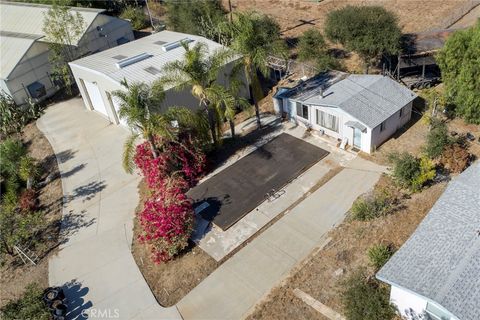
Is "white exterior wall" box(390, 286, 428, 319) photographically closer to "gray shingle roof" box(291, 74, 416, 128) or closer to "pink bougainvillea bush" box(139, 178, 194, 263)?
"pink bougainvillea bush" box(139, 178, 194, 263)

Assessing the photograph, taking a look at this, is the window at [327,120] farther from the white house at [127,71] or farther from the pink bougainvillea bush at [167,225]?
the pink bougainvillea bush at [167,225]

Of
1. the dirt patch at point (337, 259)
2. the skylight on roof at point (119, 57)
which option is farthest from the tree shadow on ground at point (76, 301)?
the skylight on roof at point (119, 57)

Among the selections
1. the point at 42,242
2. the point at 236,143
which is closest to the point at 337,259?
the point at 236,143

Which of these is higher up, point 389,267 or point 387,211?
point 389,267

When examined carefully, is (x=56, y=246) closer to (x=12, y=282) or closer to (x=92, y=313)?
(x=12, y=282)

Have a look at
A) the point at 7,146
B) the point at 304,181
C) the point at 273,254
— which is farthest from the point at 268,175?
the point at 7,146

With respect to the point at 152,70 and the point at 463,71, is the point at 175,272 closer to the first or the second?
the point at 152,70
